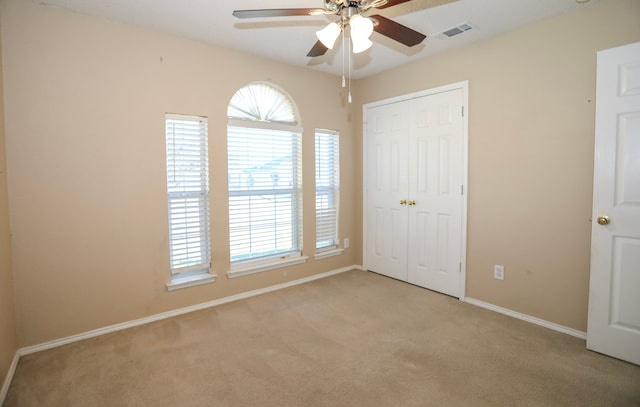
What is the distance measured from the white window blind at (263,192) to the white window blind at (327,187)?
12.1 inches

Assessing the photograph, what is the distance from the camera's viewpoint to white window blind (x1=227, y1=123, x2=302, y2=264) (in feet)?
10.8

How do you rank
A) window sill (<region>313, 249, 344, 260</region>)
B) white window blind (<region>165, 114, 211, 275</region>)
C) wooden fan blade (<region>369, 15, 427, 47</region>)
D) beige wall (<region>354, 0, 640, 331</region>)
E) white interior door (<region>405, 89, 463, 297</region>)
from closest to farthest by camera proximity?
wooden fan blade (<region>369, 15, 427, 47</region>), beige wall (<region>354, 0, 640, 331</region>), white window blind (<region>165, 114, 211, 275</region>), white interior door (<region>405, 89, 463, 297</region>), window sill (<region>313, 249, 344, 260</region>)

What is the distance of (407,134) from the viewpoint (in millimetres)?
3662

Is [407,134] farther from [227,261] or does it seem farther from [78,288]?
[78,288]

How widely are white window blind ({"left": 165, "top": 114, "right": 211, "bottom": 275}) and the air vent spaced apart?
231 cm

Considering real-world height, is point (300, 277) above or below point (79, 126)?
below

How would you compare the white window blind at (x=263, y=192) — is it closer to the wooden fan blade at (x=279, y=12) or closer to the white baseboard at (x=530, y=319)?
the wooden fan blade at (x=279, y=12)

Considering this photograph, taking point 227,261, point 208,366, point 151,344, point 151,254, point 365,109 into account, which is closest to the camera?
point 208,366

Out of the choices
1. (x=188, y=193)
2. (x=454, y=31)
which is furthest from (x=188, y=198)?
(x=454, y=31)

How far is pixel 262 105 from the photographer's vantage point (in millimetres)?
3479

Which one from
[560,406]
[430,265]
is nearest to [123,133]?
[430,265]

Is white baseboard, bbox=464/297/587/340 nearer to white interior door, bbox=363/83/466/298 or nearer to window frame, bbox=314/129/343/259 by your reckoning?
white interior door, bbox=363/83/466/298

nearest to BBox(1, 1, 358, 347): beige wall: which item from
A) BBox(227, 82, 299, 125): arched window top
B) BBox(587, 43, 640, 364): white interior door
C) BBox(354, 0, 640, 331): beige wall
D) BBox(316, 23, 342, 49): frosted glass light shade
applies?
BBox(227, 82, 299, 125): arched window top

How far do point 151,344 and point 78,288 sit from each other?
28.7 inches
